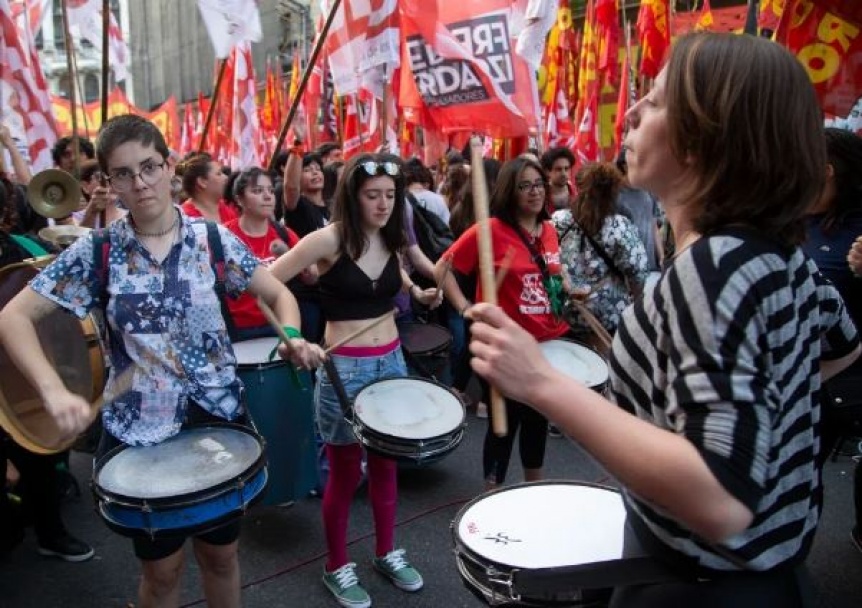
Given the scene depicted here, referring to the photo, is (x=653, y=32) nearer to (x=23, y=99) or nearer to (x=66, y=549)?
(x=23, y=99)

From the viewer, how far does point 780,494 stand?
1.14 m

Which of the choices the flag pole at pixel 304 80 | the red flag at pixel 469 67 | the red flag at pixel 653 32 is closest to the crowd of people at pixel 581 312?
the flag pole at pixel 304 80

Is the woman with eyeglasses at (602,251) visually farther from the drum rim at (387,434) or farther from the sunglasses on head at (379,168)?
the sunglasses on head at (379,168)

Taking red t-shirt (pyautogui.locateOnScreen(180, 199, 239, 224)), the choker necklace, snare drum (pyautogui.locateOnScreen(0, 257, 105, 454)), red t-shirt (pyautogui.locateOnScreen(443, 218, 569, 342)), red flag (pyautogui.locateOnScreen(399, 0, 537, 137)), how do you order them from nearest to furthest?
1. the choker necklace
2. snare drum (pyautogui.locateOnScreen(0, 257, 105, 454))
3. red t-shirt (pyautogui.locateOnScreen(443, 218, 569, 342))
4. red t-shirt (pyautogui.locateOnScreen(180, 199, 239, 224))
5. red flag (pyautogui.locateOnScreen(399, 0, 537, 137))

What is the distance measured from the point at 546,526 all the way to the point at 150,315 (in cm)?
146

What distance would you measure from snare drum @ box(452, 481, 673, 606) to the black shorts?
841 millimetres

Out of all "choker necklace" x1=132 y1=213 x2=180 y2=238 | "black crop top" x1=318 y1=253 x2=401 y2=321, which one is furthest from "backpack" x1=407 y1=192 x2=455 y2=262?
"choker necklace" x1=132 y1=213 x2=180 y2=238

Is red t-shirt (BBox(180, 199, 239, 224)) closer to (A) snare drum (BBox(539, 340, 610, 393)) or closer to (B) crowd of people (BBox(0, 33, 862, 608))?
(B) crowd of people (BBox(0, 33, 862, 608))

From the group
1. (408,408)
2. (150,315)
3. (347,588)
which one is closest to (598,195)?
A: (408,408)

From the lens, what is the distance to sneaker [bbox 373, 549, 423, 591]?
325 cm

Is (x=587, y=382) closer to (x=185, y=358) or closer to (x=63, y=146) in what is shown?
(x=185, y=358)

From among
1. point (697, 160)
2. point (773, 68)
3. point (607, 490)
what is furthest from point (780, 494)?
point (607, 490)

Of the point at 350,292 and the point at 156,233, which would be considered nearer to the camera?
the point at 156,233

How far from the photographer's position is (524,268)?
3762 mm
